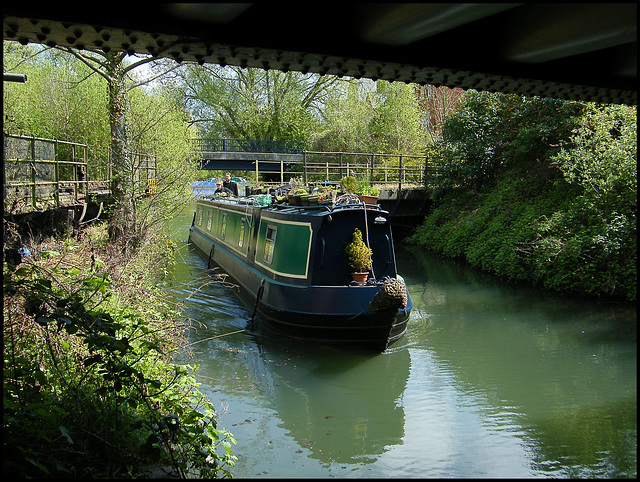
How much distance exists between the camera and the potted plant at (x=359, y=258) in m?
8.12

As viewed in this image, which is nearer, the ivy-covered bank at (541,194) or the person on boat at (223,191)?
the ivy-covered bank at (541,194)

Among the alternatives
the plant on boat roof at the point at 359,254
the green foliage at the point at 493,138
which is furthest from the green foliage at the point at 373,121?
the plant on boat roof at the point at 359,254

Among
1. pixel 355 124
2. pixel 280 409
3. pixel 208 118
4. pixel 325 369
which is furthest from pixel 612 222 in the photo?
pixel 208 118

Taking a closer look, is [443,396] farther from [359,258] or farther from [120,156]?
[120,156]

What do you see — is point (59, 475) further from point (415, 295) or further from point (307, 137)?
point (307, 137)

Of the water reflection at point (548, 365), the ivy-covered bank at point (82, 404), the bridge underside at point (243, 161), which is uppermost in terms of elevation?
the bridge underside at point (243, 161)

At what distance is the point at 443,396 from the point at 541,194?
9222 millimetres

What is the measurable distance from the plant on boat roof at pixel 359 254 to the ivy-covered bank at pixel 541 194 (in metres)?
4.96

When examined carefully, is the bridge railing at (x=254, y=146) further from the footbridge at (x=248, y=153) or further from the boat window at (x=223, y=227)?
the boat window at (x=223, y=227)

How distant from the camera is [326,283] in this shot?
330 inches

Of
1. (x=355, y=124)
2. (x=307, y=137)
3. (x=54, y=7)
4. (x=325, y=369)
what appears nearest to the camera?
(x=54, y=7)

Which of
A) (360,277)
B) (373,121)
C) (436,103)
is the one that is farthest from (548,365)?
(436,103)

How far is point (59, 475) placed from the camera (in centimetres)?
323

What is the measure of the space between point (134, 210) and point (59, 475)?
7.11 m
